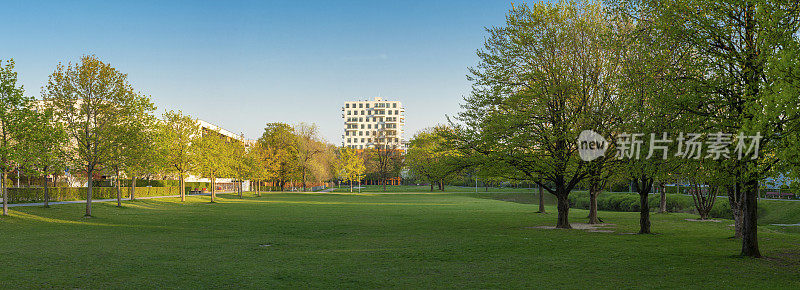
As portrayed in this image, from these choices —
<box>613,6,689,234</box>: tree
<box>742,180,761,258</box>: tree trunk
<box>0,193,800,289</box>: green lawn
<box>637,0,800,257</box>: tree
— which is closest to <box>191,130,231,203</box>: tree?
<box>0,193,800,289</box>: green lawn

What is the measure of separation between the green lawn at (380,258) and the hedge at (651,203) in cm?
2008

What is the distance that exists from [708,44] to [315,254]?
45.4ft

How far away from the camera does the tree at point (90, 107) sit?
31.5 metres

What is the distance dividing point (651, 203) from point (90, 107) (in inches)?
2016

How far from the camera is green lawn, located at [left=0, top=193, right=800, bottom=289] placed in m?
11.7

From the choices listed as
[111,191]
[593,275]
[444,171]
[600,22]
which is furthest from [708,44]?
[111,191]

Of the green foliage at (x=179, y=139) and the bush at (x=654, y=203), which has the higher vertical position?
the green foliage at (x=179, y=139)

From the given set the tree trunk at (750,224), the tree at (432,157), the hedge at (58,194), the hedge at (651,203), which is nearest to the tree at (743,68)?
the tree trunk at (750,224)

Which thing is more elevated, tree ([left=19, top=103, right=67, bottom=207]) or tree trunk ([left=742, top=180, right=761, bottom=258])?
tree ([left=19, top=103, right=67, bottom=207])

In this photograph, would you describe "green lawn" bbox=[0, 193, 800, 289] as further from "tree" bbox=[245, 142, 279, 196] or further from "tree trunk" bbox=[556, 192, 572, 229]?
"tree" bbox=[245, 142, 279, 196]

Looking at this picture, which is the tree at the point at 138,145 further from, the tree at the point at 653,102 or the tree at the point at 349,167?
the tree at the point at 349,167

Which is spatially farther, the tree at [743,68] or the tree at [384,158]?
the tree at [384,158]

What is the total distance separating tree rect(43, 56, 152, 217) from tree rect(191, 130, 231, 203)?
21557 millimetres

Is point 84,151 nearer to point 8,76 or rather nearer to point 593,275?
point 8,76
